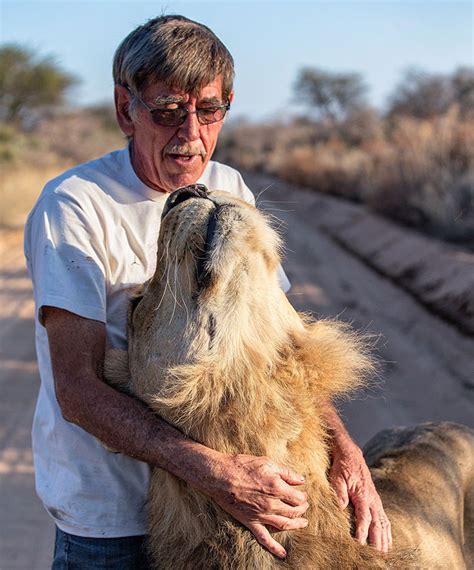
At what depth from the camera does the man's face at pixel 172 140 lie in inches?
118

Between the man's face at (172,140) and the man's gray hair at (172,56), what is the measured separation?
4cm

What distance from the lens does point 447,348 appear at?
8094 mm

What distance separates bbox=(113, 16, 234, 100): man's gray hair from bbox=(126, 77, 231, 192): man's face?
0.04 m

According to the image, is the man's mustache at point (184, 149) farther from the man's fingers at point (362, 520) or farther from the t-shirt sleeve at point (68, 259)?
the man's fingers at point (362, 520)

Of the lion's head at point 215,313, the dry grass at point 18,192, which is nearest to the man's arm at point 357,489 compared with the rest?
the lion's head at point 215,313

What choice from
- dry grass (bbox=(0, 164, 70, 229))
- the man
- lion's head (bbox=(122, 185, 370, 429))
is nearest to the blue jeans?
the man

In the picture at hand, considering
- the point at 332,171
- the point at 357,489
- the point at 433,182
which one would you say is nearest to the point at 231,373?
the point at 357,489

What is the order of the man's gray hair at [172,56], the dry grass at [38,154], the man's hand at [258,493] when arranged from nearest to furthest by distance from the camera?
the man's hand at [258,493]
the man's gray hair at [172,56]
the dry grass at [38,154]

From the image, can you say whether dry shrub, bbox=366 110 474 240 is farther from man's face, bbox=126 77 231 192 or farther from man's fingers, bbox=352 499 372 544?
man's fingers, bbox=352 499 372 544

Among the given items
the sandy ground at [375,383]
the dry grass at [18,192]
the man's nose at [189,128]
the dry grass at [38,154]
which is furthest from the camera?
the dry grass at [38,154]

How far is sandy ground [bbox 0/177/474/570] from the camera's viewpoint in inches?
214

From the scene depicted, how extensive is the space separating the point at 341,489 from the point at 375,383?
1.39 feet

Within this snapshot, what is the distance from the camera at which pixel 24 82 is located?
37.2 m

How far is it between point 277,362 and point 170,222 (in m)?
0.51
